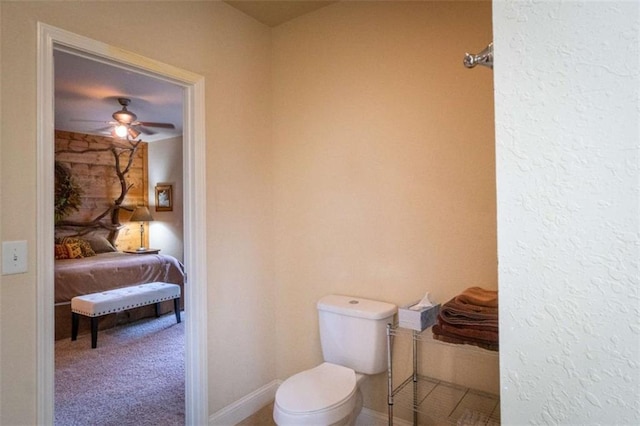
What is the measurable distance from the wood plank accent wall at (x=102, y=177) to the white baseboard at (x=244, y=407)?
463 centimetres

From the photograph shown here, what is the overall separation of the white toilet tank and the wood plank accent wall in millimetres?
5079

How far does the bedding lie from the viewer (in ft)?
12.4

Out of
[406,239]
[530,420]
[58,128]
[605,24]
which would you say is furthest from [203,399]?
[58,128]

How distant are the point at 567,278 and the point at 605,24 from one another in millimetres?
339

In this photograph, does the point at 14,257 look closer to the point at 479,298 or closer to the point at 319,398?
the point at 319,398

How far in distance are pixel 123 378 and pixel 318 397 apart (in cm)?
203

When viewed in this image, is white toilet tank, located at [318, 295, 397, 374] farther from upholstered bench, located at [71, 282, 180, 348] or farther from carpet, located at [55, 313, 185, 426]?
upholstered bench, located at [71, 282, 180, 348]

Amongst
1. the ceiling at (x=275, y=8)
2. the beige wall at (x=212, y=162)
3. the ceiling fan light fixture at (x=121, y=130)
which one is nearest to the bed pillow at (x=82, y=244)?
the ceiling fan light fixture at (x=121, y=130)

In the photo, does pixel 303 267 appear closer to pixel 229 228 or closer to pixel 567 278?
pixel 229 228

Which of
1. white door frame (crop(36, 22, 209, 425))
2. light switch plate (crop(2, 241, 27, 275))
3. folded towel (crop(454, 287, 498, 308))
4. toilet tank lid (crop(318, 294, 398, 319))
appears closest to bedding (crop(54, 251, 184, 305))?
white door frame (crop(36, 22, 209, 425))

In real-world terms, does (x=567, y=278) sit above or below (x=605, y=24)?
below

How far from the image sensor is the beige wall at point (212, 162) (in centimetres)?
135

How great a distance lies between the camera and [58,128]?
17.0 ft

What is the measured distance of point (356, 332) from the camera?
6.25ft
